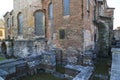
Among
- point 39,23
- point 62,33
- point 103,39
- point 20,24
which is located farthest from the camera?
point 20,24

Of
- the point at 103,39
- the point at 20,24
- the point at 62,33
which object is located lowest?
the point at 103,39

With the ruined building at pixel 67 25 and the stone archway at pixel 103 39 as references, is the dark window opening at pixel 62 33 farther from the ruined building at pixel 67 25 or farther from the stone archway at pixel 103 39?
the stone archway at pixel 103 39

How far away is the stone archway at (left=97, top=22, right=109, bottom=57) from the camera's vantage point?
54.6 feet

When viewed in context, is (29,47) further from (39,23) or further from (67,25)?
(67,25)

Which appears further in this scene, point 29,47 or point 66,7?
point 29,47

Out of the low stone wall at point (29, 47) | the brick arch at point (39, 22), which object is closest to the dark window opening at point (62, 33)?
the low stone wall at point (29, 47)

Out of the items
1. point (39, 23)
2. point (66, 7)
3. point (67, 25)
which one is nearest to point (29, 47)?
point (39, 23)

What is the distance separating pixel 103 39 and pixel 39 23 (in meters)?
8.82

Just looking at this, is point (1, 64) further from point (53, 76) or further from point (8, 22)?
point (8, 22)

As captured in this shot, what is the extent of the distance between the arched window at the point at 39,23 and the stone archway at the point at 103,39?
7538mm

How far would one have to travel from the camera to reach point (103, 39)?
16969mm

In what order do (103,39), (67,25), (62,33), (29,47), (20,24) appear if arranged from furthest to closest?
(20,24) → (103,39) → (29,47) → (62,33) → (67,25)

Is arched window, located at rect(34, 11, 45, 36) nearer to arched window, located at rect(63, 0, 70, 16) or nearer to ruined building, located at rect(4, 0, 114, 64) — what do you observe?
ruined building, located at rect(4, 0, 114, 64)

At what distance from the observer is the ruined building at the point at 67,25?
1158 centimetres
